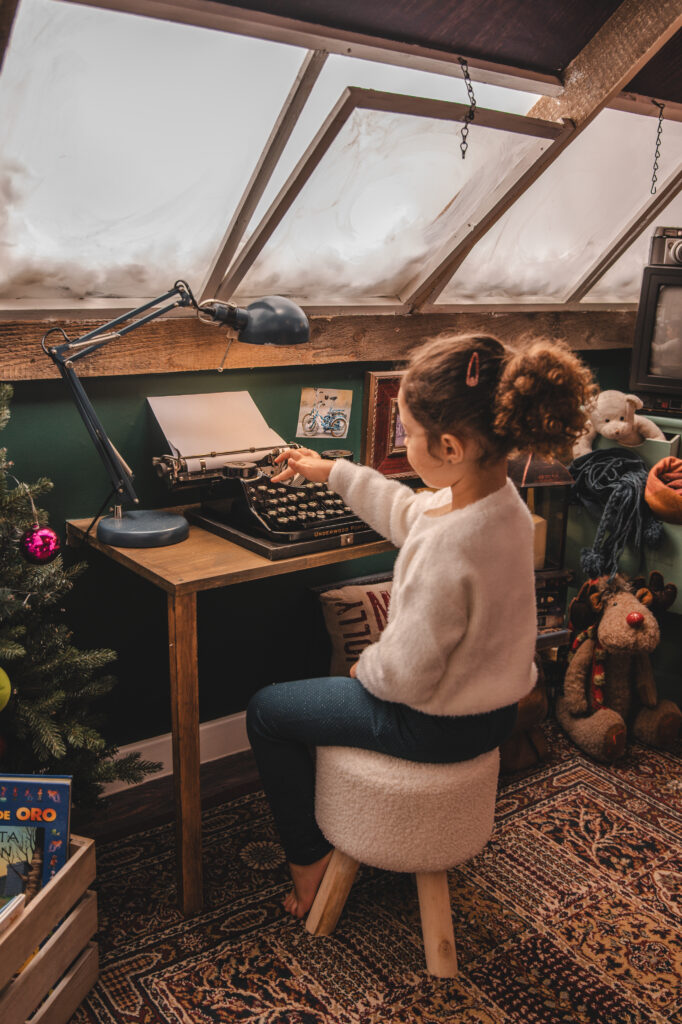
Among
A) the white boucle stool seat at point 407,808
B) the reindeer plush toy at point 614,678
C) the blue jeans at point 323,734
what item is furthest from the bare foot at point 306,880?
the reindeer plush toy at point 614,678

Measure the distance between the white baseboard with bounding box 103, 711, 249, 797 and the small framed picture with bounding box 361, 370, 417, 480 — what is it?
0.90m

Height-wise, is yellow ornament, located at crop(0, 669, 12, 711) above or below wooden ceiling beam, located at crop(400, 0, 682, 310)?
below

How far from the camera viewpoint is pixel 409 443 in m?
1.72

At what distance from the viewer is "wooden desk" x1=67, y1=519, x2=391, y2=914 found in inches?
71.9

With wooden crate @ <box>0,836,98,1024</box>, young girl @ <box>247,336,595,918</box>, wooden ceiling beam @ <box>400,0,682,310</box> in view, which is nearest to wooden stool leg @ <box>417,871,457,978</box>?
young girl @ <box>247,336,595,918</box>

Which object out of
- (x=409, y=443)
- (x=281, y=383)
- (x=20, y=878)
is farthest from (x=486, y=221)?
(x=20, y=878)

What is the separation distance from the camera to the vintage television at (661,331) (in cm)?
282

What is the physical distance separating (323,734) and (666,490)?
143 centimetres

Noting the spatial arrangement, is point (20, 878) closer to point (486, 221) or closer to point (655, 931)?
point (655, 931)

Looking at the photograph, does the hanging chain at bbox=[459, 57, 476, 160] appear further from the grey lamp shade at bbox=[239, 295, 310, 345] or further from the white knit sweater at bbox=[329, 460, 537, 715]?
the white knit sweater at bbox=[329, 460, 537, 715]

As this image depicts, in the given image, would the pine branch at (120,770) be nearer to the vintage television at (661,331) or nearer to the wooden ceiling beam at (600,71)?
the wooden ceiling beam at (600,71)

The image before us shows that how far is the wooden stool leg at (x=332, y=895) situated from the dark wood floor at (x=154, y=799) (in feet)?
1.86

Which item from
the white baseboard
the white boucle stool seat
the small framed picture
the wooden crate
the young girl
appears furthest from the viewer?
the small framed picture

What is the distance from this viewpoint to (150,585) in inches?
94.9
